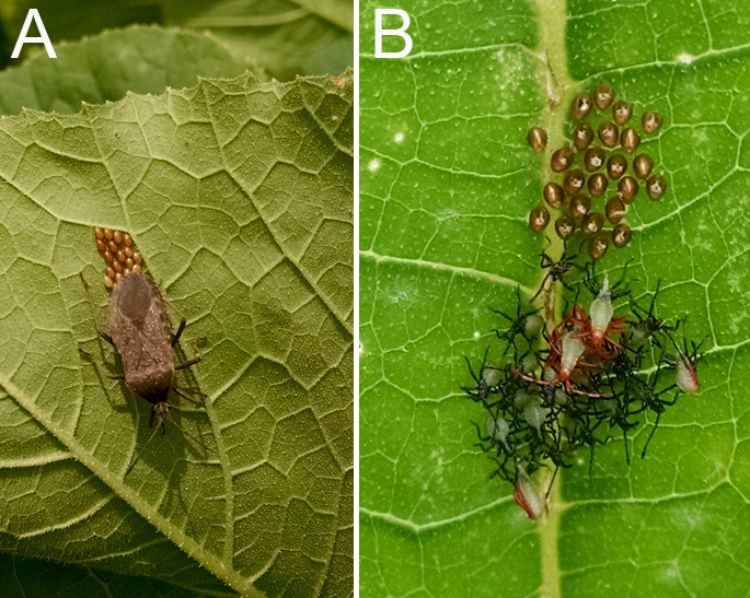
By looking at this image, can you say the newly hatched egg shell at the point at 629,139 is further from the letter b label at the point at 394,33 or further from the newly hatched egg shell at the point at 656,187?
the letter b label at the point at 394,33

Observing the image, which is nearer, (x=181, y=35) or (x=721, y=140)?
(x=721, y=140)

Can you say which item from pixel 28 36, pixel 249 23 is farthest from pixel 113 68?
pixel 249 23

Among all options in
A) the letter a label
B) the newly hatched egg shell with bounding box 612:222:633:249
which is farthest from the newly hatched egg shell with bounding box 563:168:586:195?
the letter a label

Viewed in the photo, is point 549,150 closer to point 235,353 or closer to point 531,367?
point 531,367

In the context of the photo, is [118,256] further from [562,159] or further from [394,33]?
[562,159]

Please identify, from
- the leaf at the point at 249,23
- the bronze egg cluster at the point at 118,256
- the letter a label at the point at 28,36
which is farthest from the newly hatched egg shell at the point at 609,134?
the letter a label at the point at 28,36

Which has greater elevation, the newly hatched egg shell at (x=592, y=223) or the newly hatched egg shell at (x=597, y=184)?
the newly hatched egg shell at (x=597, y=184)

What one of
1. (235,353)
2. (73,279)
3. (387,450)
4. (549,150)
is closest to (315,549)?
(387,450)

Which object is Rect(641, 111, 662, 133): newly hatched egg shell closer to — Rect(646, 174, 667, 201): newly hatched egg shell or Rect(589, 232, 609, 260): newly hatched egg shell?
Rect(646, 174, 667, 201): newly hatched egg shell
